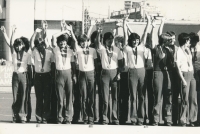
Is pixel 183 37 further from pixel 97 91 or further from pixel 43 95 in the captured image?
pixel 43 95

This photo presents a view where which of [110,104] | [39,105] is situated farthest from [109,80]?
[39,105]

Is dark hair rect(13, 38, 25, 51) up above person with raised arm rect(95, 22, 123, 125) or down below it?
above

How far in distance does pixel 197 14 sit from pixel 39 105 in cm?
256

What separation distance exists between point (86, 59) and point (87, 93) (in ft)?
1.59

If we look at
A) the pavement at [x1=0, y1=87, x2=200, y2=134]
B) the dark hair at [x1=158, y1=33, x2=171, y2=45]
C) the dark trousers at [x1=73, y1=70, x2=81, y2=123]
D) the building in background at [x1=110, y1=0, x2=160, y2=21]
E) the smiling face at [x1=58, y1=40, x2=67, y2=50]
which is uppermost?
the building in background at [x1=110, y1=0, x2=160, y2=21]

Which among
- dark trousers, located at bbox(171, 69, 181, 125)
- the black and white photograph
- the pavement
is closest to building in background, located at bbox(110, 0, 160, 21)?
the black and white photograph

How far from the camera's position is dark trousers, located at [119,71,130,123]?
5.41m

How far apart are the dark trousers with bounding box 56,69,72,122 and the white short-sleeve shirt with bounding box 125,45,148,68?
2.84 ft

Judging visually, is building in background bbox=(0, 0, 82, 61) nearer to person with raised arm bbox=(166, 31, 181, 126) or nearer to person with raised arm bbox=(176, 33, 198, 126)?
person with raised arm bbox=(166, 31, 181, 126)

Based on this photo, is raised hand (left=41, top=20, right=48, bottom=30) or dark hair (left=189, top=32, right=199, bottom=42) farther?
raised hand (left=41, top=20, right=48, bottom=30)

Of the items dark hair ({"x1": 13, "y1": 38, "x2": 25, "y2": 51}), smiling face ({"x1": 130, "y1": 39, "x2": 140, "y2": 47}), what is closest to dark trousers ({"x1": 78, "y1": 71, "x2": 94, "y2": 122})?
smiling face ({"x1": 130, "y1": 39, "x2": 140, "y2": 47})

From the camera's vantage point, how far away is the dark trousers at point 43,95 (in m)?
5.47

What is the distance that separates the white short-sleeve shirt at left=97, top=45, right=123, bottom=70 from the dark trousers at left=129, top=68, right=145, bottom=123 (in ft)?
0.80

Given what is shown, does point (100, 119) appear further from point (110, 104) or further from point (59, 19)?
point (59, 19)
